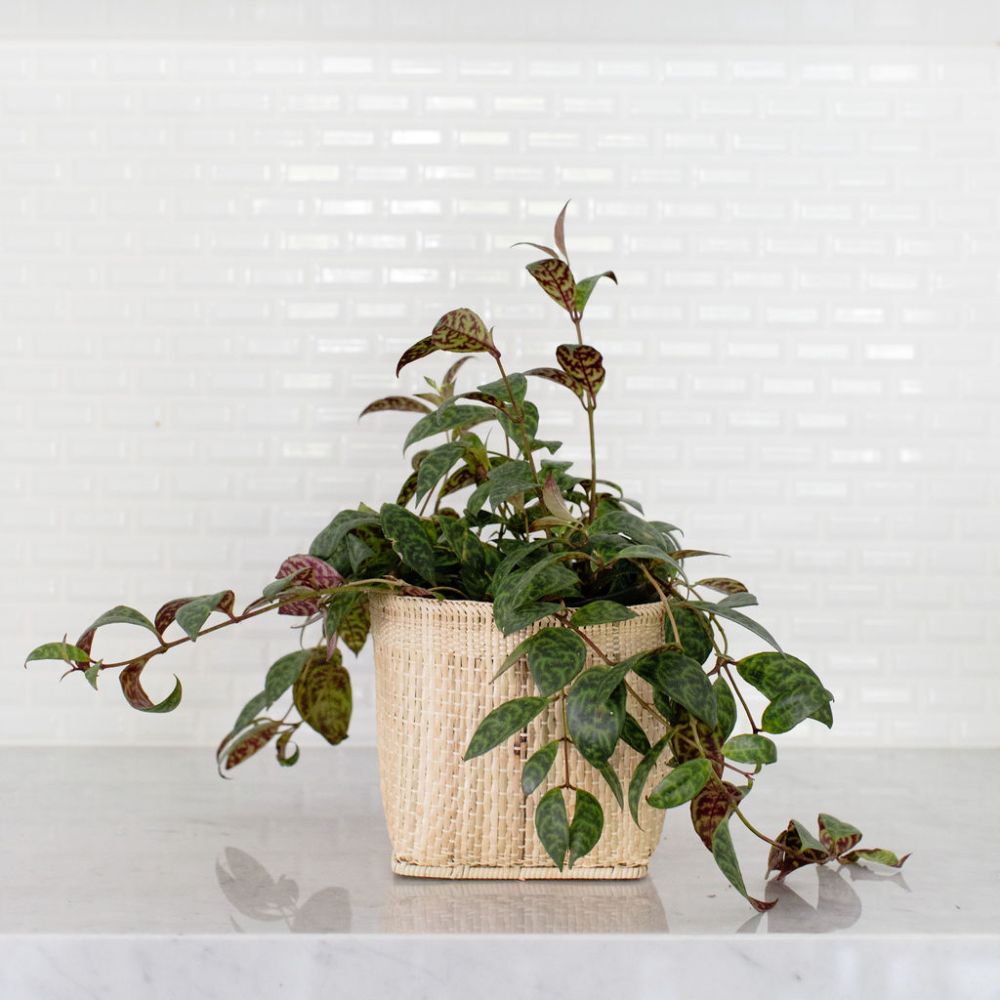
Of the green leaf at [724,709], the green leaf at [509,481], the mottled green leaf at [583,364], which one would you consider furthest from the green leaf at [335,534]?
the green leaf at [724,709]

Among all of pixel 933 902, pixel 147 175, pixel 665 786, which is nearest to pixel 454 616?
pixel 665 786

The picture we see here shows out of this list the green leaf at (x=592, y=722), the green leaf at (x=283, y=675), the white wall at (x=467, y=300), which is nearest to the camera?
the green leaf at (x=592, y=722)

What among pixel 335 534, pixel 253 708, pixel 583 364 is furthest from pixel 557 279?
pixel 253 708

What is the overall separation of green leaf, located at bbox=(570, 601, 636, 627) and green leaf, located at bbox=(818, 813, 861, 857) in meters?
0.33

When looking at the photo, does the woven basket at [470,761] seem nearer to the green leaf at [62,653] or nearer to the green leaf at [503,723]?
the green leaf at [503,723]

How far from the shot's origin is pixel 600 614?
2.67ft

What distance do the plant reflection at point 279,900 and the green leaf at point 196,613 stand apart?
23 cm

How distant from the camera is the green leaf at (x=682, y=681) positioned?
77 cm

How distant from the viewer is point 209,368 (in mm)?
1380

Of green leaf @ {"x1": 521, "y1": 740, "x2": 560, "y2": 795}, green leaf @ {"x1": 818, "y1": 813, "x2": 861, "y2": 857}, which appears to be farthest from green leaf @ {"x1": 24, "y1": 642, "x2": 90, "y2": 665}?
green leaf @ {"x1": 818, "y1": 813, "x2": 861, "y2": 857}

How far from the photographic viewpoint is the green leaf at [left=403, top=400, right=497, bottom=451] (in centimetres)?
88

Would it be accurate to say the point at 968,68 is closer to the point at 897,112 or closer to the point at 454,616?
the point at 897,112

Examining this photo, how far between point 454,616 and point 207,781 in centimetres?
55

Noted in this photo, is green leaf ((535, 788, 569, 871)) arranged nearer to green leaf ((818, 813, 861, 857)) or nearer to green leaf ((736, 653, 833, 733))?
green leaf ((736, 653, 833, 733))
